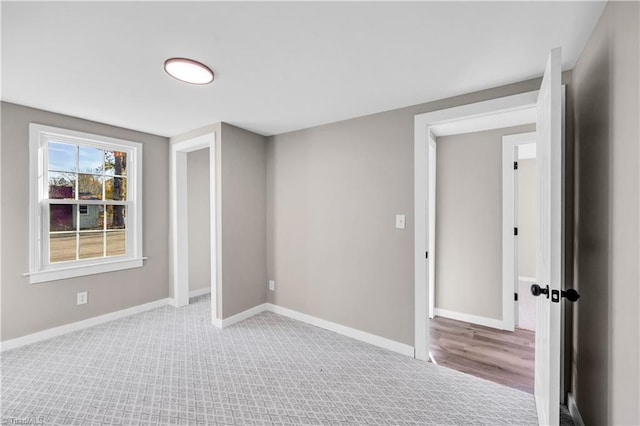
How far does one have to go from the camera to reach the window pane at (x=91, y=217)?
311 cm

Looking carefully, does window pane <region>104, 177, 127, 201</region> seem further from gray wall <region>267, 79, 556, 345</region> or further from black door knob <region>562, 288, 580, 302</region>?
black door knob <region>562, 288, 580, 302</region>

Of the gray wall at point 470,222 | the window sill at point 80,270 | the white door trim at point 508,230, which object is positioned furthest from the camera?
the gray wall at point 470,222

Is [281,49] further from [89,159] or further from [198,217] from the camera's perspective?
[198,217]

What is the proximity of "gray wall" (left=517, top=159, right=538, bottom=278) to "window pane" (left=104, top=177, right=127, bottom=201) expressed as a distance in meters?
6.31

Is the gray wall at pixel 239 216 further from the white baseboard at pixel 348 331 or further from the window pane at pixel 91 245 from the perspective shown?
the window pane at pixel 91 245

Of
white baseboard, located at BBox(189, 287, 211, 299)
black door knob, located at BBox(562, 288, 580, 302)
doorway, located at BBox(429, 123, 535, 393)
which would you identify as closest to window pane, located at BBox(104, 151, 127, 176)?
white baseboard, located at BBox(189, 287, 211, 299)

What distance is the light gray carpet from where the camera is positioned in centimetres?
180

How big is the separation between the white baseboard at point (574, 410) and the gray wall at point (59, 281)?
13.8 ft

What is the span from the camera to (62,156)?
2.96 m

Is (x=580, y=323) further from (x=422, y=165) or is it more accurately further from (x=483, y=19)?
(x=483, y=19)

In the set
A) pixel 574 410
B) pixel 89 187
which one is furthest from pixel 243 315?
pixel 574 410

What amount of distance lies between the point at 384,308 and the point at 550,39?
2.31 meters

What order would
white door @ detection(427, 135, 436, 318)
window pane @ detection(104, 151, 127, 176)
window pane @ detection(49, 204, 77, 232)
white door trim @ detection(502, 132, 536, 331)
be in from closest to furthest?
1. window pane @ detection(49, 204, 77, 232)
2. white door trim @ detection(502, 132, 536, 331)
3. window pane @ detection(104, 151, 127, 176)
4. white door @ detection(427, 135, 436, 318)

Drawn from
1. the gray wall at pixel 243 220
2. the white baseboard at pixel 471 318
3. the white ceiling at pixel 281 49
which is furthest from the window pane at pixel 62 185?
the white baseboard at pixel 471 318
